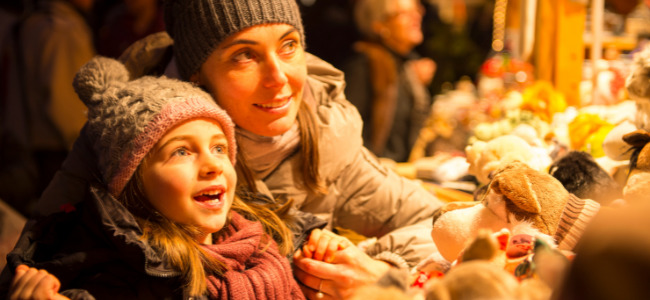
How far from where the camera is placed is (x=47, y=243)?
107cm

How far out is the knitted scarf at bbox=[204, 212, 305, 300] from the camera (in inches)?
40.9

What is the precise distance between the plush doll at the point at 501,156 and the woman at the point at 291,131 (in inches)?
8.2

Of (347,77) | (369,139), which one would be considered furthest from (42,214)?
(369,139)

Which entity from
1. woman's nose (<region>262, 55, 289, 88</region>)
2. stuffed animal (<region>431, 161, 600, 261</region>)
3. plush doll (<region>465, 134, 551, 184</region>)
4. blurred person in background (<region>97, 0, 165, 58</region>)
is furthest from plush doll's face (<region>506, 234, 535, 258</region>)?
blurred person in background (<region>97, 0, 165, 58</region>)

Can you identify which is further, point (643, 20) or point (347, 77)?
point (347, 77)

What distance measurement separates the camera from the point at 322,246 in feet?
3.95

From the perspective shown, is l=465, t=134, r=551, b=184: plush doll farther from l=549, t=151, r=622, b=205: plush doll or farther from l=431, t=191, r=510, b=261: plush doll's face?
l=431, t=191, r=510, b=261: plush doll's face

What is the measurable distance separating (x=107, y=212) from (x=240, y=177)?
37cm

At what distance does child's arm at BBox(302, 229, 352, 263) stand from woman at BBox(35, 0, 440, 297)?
0.06 ft

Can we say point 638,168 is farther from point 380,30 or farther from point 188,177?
point 380,30

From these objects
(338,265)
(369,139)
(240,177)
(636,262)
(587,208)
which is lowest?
(369,139)

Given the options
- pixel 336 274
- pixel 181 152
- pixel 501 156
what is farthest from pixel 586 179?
pixel 181 152

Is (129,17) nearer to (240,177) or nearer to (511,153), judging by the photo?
(240,177)

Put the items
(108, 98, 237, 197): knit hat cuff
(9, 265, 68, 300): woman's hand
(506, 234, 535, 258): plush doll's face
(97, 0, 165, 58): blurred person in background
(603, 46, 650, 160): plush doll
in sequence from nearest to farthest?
(506, 234, 535, 258): plush doll's face → (9, 265, 68, 300): woman's hand → (108, 98, 237, 197): knit hat cuff → (603, 46, 650, 160): plush doll → (97, 0, 165, 58): blurred person in background
